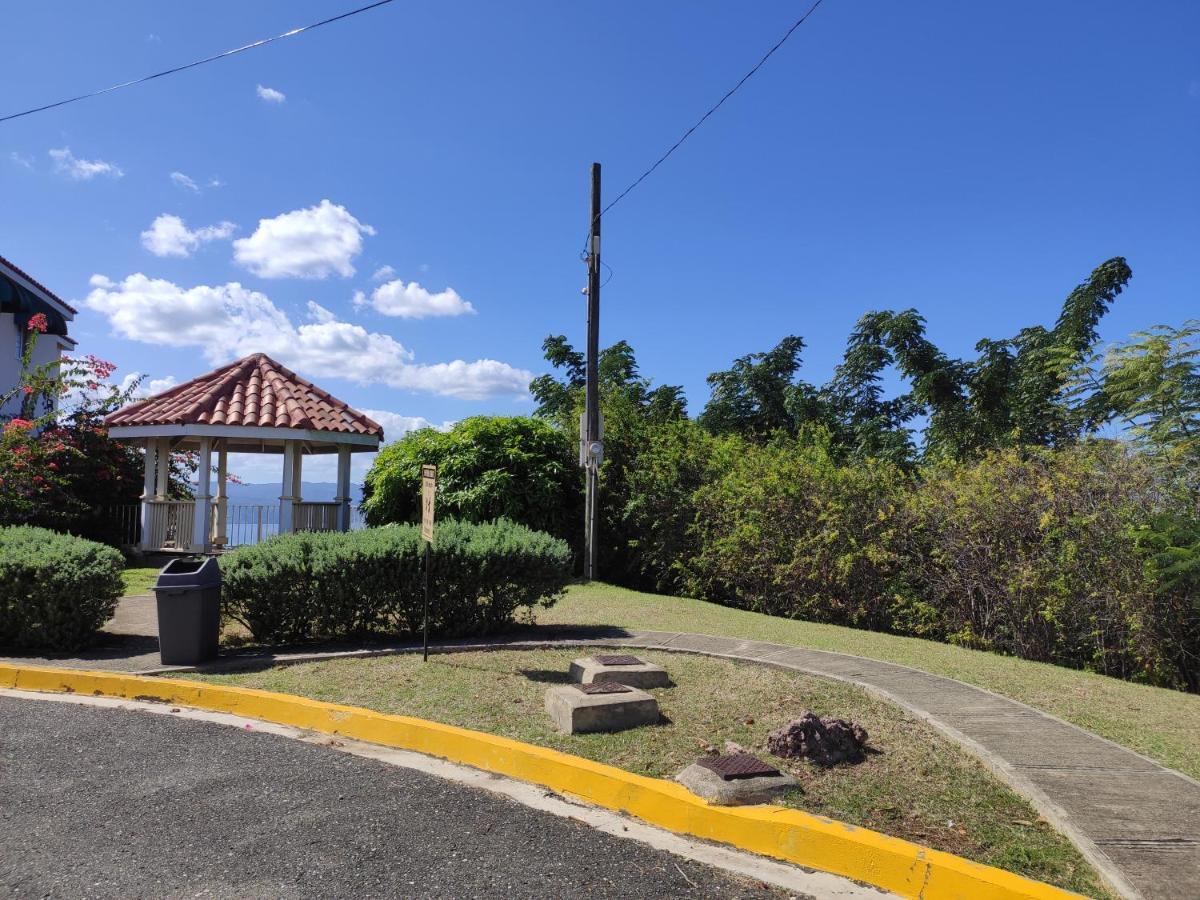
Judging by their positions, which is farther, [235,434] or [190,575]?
[235,434]

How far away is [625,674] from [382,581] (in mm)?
2959

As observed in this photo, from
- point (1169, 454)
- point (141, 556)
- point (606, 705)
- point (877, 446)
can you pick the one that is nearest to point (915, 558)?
point (1169, 454)

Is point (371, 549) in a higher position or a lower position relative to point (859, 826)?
higher

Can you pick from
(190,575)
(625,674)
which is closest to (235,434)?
(190,575)

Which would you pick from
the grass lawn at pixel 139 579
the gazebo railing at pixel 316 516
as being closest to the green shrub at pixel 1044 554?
the grass lawn at pixel 139 579

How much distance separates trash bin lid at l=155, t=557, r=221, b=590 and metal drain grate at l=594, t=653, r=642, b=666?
372cm

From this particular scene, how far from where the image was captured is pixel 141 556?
17.8 meters

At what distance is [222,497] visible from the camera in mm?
18547

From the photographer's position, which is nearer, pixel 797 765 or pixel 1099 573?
pixel 797 765

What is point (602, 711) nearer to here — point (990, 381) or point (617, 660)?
point (617, 660)

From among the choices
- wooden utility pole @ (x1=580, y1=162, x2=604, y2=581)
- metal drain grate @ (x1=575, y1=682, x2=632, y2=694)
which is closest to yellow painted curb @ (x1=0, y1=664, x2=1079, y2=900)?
metal drain grate @ (x1=575, y1=682, x2=632, y2=694)

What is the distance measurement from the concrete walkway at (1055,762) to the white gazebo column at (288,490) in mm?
8369

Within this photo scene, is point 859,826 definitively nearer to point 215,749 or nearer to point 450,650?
point 215,749

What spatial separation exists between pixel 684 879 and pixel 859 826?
0.97 m
